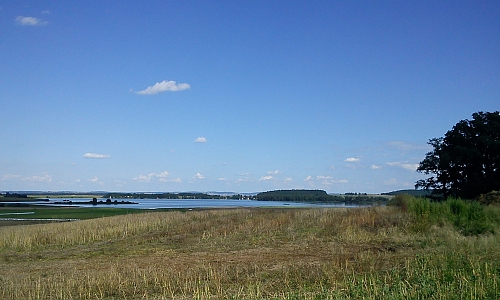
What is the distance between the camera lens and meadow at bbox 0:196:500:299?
1090 cm

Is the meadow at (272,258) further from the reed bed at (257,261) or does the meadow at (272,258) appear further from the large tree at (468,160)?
the large tree at (468,160)

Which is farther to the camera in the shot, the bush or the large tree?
the large tree

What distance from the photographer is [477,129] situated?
139 feet

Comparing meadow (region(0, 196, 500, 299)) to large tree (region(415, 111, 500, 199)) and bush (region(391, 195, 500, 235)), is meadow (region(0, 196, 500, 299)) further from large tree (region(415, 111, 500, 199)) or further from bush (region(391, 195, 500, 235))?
large tree (region(415, 111, 500, 199))

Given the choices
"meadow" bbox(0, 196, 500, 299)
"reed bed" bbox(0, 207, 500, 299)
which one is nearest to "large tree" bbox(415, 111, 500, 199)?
"meadow" bbox(0, 196, 500, 299)

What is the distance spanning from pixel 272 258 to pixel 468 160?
30.7 m

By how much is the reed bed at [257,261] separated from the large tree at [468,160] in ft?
55.3

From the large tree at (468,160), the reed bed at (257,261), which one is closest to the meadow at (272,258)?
the reed bed at (257,261)

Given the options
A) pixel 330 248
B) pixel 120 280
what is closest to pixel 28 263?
pixel 120 280

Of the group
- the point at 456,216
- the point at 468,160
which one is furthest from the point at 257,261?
the point at 468,160

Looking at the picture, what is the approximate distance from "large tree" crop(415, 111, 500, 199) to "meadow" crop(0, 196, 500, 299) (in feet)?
42.6

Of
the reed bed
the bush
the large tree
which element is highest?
the large tree

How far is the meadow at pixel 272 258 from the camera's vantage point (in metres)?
10.9

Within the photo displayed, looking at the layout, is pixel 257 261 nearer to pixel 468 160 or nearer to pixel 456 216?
pixel 456 216
